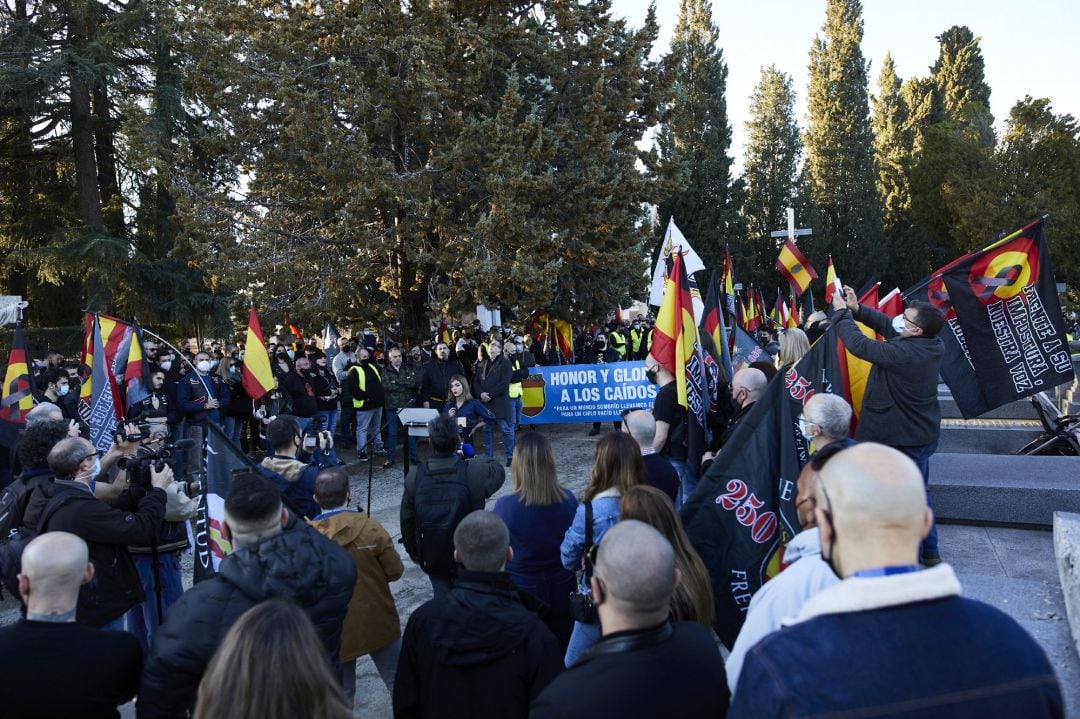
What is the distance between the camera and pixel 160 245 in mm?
23375

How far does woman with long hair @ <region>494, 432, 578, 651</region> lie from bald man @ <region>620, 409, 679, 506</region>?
0.73 metres

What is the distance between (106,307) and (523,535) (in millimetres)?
21322

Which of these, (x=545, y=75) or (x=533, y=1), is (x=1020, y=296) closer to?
(x=545, y=75)

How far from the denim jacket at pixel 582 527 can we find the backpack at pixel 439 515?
77 cm

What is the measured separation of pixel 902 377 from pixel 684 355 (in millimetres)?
1679

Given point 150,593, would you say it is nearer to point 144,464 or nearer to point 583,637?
point 144,464

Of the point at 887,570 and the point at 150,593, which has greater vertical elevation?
the point at 887,570

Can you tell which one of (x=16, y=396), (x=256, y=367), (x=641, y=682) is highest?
(x=256, y=367)

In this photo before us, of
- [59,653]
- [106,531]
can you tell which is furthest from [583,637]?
[106,531]

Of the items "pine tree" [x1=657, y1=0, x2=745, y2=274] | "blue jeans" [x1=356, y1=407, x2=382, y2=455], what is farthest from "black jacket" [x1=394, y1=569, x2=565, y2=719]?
"pine tree" [x1=657, y1=0, x2=745, y2=274]

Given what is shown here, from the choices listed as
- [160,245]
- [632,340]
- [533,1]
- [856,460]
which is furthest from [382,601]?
[160,245]

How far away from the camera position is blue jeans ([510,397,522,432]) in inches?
485

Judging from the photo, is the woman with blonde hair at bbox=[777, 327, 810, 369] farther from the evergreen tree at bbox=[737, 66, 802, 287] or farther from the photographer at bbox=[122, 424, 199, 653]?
the evergreen tree at bbox=[737, 66, 802, 287]

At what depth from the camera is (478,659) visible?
286 centimetres
